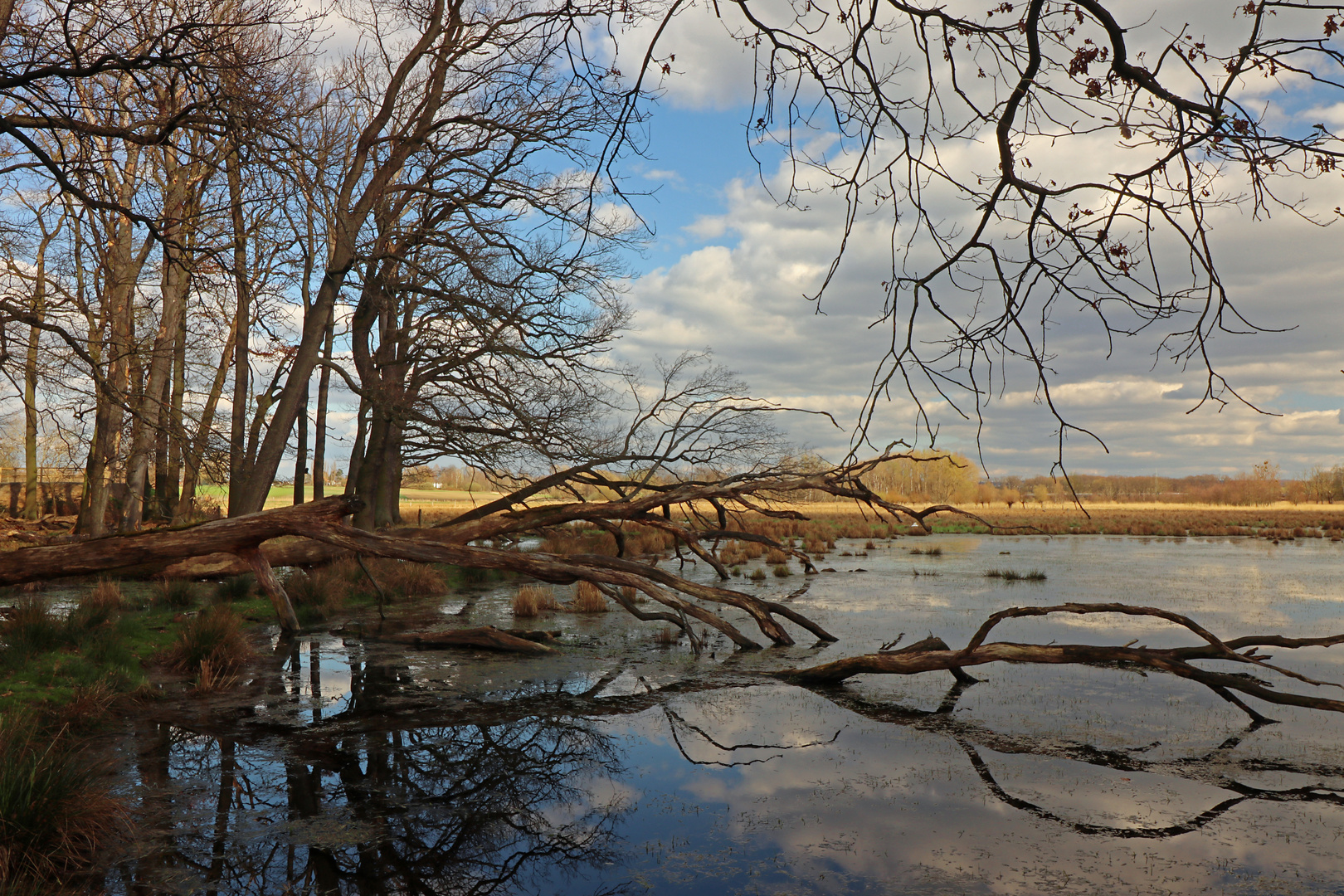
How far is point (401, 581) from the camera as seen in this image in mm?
15180

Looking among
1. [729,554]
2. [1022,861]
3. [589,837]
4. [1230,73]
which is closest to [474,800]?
[589,837]

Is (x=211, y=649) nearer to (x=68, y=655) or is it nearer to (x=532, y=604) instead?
(x=68, y=655)

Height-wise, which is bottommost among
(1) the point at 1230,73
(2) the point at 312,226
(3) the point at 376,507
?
(3) the point at 376,507

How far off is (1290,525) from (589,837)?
2213 inches

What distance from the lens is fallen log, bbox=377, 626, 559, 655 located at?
389 inches

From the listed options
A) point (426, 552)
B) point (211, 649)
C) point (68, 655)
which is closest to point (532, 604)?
point (426, 552)

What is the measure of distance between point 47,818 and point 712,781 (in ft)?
12.7

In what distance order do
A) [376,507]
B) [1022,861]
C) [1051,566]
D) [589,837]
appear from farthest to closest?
1. [1051,566]
2. [376,507]
3. [589,837]
4. [1022,861]

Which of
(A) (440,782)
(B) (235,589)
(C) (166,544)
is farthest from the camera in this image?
(B) (235,589)

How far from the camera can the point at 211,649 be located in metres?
8.49

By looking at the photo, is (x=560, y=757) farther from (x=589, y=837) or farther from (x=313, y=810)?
(x=313, y=810)

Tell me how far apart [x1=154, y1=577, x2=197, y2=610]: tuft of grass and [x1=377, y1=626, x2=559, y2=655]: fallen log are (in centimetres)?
367

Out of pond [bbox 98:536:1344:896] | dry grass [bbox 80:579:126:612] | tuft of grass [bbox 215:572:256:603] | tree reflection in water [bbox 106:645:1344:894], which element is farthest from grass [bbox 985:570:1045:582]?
dry grass [bbox 80:579:126:612]

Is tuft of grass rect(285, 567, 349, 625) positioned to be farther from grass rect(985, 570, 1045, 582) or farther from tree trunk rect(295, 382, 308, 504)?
grass rect(985, 570, 1045, 582)
